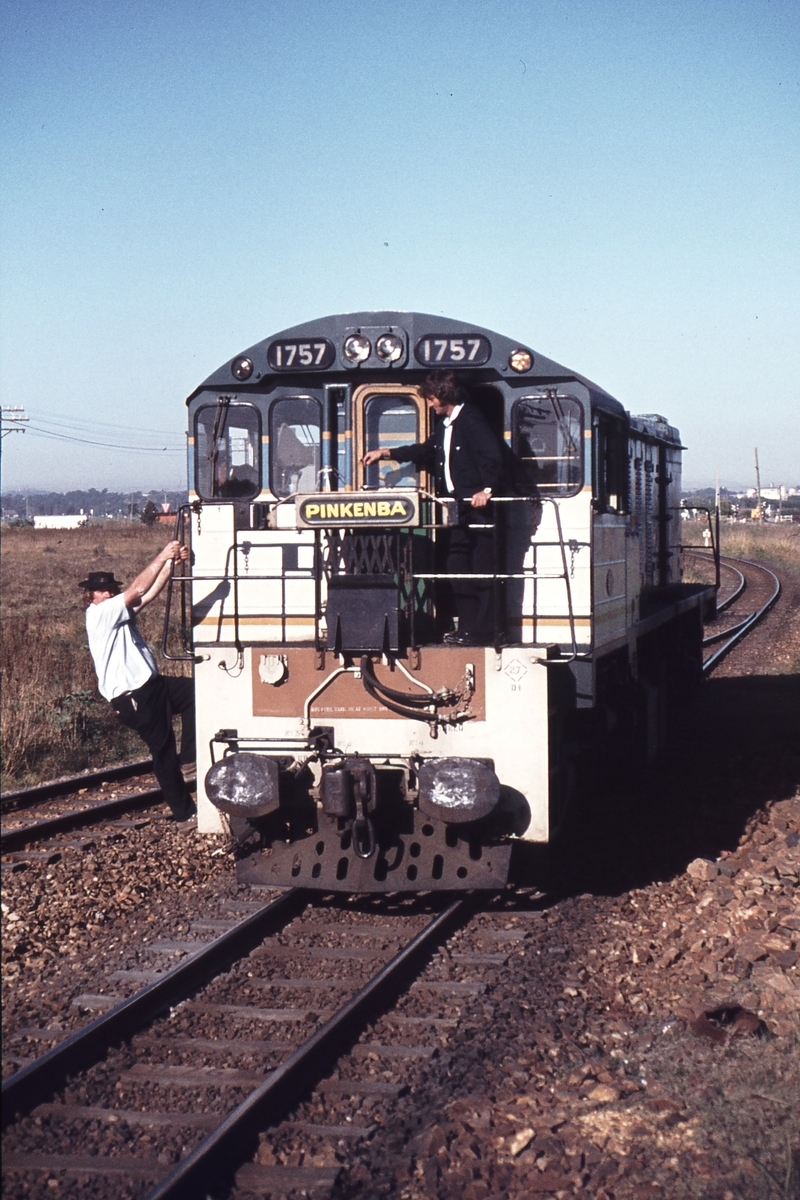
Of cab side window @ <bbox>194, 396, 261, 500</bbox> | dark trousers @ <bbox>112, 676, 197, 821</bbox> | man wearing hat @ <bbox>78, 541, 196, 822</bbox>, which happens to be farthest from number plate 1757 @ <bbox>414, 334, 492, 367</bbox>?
dark trousers @ <bbox>112, 676, 197, 821</bbox>

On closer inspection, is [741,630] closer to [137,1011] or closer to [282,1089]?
[137,1011]

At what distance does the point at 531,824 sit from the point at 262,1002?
1956 millimetres

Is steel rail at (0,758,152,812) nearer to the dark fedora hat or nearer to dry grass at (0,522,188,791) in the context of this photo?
dry grass at (0,522,188,791)

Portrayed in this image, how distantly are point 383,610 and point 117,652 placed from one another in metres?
2.53

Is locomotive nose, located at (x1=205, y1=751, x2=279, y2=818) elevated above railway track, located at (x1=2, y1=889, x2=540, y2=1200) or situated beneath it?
elevated above

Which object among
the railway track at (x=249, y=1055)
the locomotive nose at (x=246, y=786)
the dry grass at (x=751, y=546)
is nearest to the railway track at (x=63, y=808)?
the locomotive nose at (x=246, y=786)

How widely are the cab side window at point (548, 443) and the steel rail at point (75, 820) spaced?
4.15m

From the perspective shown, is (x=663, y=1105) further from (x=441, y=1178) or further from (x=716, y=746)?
(x=716, y=746)

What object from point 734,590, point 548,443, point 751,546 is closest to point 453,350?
point 548,443

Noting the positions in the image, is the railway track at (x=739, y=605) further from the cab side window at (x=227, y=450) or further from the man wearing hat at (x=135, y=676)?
the cab side window at (x=227, y=450)

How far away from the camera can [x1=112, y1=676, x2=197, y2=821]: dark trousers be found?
851cm

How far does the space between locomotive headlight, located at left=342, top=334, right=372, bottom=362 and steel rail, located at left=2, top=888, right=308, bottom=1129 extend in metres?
3.33

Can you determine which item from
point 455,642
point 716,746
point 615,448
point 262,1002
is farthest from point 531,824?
point 716,746

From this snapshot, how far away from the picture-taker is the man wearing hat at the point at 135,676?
8289 mm
